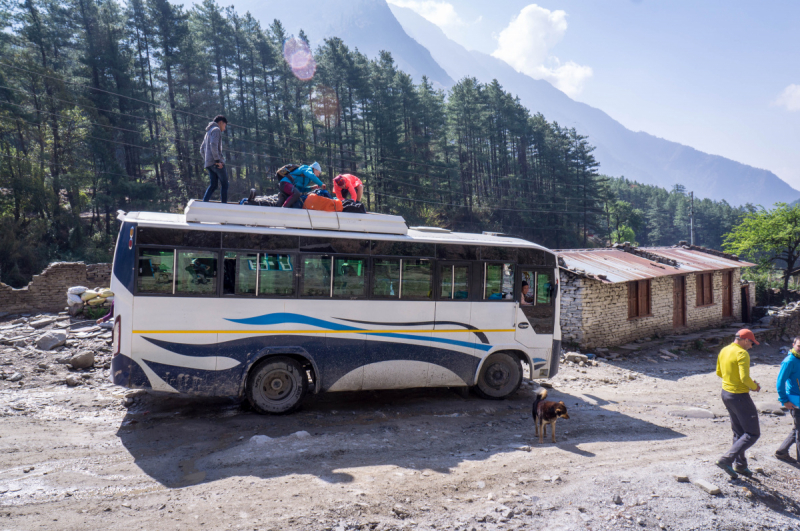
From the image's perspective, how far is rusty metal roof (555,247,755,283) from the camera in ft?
50.7

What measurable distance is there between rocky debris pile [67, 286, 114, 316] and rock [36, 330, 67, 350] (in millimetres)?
2541

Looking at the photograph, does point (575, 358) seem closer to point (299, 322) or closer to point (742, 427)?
point (742, 427)

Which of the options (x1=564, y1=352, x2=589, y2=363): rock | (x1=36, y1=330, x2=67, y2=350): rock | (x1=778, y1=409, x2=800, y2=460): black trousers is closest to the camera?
(x1=778, y1=409, x2=800, y2=460): black trousers

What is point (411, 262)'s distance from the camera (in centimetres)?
838

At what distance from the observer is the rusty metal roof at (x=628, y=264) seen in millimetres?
15439

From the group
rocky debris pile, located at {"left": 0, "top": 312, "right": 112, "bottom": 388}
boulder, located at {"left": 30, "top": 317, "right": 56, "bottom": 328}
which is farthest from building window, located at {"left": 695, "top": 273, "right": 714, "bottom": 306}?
boulder, located at {"left": 30, "top": 317, "right": 56, "bottom": 328}

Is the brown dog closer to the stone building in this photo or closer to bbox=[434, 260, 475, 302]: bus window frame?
bbox=[434, 260, 475, 302]: bus window frame

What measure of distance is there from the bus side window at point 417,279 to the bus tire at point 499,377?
2.00 metres

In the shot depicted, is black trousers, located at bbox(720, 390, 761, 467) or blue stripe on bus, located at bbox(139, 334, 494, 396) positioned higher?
blue stripe on bus, located at bbox(139, 334, 494, 396)

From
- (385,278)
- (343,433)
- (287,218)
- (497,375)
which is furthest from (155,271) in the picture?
(497,375)

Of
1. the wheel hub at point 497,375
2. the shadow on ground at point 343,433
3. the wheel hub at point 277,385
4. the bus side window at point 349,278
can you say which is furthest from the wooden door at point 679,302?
the wheel hub at point 277,385

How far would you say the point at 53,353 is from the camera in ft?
34.5

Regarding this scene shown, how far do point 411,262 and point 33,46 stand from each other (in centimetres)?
3272

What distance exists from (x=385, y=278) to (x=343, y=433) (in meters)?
2.61
